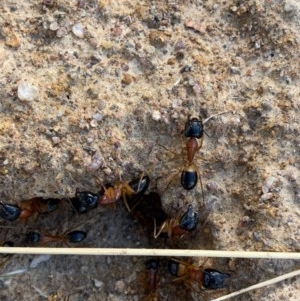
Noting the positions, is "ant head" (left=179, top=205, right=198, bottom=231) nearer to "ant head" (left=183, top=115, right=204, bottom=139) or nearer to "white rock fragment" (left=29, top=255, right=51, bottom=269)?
"ant head" (left=183, top=115, right=204, bottom=139)

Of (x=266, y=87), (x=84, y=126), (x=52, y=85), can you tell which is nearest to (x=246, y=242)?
(x=266, y=87)

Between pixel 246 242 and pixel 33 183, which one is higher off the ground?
pixel 246 242

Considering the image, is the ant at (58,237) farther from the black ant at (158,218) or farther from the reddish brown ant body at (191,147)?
the reddish brown ant body at (191,147)

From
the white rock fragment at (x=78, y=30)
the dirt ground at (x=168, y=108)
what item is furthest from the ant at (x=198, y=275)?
the white rock fragment at (x=78, y=30)

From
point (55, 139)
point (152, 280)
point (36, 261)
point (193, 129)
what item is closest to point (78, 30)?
point (55, 139)

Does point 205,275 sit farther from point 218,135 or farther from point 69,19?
point 69,19

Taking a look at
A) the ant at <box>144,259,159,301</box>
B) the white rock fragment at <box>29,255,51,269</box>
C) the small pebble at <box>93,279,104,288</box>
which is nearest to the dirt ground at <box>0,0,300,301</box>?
the ant at <box>144,259,159,301</box>

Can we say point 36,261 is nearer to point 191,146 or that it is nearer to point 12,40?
point 191,146
